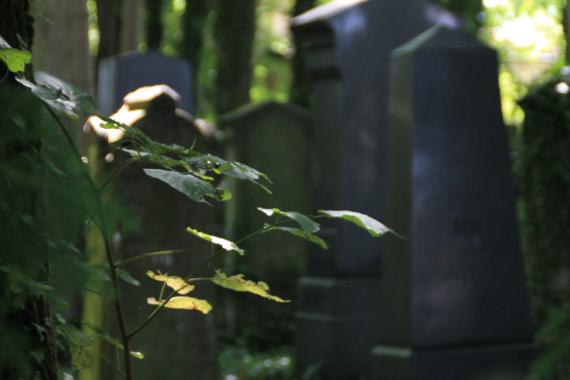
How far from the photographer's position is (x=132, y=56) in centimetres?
1042

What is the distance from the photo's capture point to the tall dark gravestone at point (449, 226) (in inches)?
247

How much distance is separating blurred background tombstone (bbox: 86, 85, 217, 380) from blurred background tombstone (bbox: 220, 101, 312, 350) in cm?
451

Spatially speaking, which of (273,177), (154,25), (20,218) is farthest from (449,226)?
(154,25)

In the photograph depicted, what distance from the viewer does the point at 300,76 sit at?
47.1ft

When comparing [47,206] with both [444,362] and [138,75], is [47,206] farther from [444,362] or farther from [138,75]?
[138,75]

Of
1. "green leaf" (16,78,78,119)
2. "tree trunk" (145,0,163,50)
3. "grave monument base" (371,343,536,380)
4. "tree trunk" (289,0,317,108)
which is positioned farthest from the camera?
"tree trunk" (145,0,163,50)

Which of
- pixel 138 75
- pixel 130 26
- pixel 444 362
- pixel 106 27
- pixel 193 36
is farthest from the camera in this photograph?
pixel 193 36

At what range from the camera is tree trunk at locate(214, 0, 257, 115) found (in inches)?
625

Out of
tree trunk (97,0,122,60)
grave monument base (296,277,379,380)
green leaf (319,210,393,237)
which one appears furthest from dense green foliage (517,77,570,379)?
tree trunk (97,0,122,60)

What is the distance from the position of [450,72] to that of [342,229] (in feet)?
6.98

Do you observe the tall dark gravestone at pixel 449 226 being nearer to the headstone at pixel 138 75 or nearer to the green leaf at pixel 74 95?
the headstone at pixel 138 75

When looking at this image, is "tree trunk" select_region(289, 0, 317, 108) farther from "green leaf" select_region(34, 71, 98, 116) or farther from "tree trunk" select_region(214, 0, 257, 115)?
"green leaf" select_region(34, 71, 98, 116)

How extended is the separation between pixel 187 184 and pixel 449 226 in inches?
187

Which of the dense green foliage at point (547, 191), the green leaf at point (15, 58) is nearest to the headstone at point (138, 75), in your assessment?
the dense green foliage at point (547, 191)
